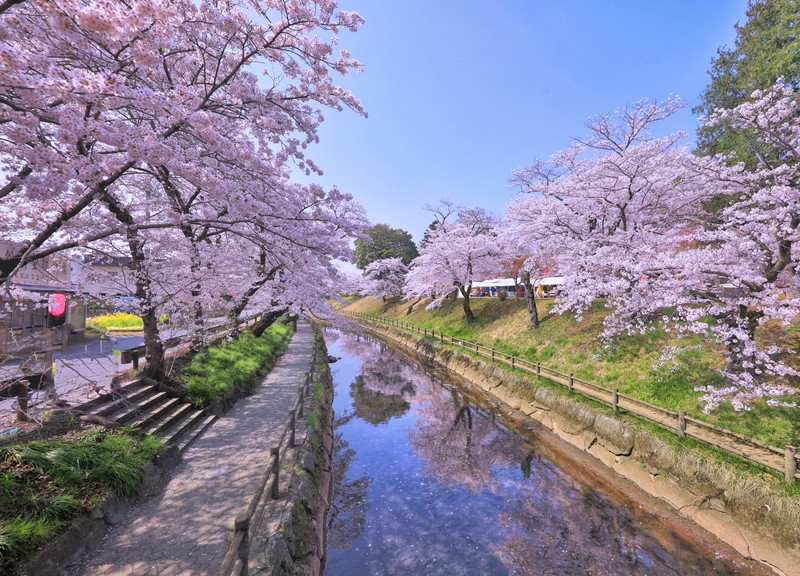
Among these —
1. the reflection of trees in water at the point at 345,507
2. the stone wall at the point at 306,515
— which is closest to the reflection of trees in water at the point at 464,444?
the reflection of trees in water at the point at 345,507

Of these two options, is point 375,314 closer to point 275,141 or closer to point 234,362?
point 234,362

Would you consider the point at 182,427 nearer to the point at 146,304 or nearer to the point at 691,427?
the point at 146,304

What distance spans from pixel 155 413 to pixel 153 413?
0.05 m

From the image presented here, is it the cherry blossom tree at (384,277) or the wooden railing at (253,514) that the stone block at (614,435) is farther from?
the cherry blossom tree at (384,277)

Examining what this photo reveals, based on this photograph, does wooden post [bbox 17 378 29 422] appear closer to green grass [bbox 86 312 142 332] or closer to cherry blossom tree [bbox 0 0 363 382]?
cherry blossom tree [bbox 0 0 363 382]

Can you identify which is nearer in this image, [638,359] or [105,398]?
[105,398]

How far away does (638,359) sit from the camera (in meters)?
12.5

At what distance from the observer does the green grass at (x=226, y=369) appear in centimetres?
953

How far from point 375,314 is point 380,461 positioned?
3985 centimetres

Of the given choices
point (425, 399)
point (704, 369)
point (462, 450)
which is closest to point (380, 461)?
point (462, 450)

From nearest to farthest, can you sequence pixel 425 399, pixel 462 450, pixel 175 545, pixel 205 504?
pixel 175 545
pixel 205 504
pixel 462 450
pixel 425 399

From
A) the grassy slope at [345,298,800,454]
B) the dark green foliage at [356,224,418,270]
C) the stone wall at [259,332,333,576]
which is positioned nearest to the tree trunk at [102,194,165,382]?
the stone wall at [259,332,333,576]

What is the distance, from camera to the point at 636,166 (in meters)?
11.7

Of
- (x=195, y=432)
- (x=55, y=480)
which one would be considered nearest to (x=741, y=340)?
(x=195, y=432)
